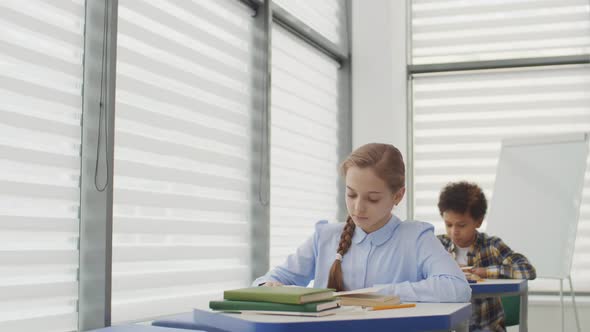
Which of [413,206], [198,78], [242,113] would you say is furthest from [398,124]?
[198,78]

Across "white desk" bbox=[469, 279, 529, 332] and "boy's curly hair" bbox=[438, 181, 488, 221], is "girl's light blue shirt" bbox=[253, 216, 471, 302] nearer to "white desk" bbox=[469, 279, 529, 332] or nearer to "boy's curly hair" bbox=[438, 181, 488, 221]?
"white desk" bbox=[469, 279, 529, 332]

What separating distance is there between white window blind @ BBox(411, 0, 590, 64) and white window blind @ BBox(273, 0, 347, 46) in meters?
0.71

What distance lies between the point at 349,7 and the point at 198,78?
7.76 feet

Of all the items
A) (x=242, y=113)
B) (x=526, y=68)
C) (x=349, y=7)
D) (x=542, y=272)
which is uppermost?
Answer: (x=349, y=7)

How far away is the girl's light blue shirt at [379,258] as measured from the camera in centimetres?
239

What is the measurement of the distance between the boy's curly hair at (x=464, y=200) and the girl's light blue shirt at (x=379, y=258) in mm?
1146

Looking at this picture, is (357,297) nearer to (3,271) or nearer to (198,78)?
(3,271)

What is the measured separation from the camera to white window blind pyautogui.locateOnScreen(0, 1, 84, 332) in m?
2.32

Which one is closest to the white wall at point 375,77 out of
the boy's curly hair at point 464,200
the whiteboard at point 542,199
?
the whiteboard at point 542,199

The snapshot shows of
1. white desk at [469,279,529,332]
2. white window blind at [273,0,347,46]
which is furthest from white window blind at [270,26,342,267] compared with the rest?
white desk at [469,279,529,332]

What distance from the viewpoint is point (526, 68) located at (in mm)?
5555

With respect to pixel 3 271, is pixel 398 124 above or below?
above

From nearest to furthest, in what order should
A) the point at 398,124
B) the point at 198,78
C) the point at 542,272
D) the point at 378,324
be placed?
the point at 378,324, the point at 198,78, the point at 542,272, the point at 398,124

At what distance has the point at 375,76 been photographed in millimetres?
5363
